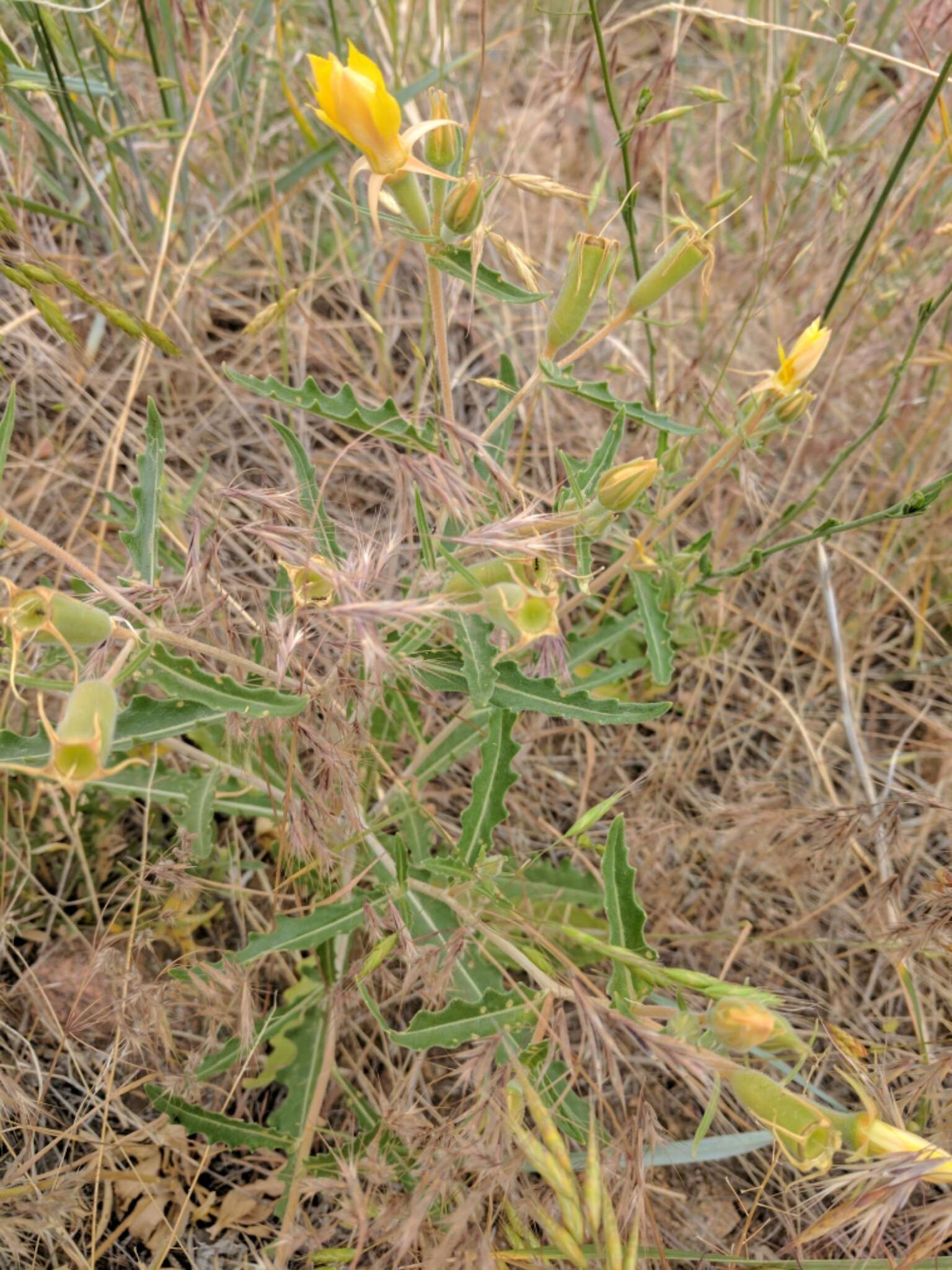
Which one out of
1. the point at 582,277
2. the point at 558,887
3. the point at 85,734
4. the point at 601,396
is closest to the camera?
the point at 85,734

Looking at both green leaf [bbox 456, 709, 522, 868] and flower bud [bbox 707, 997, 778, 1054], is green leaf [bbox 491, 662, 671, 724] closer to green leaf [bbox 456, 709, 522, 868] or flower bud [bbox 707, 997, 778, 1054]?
green leaf [bbox 456, 709, 522, 868]

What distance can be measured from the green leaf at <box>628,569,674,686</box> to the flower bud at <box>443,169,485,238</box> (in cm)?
64

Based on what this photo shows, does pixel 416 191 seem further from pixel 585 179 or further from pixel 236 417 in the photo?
pixel 585 179

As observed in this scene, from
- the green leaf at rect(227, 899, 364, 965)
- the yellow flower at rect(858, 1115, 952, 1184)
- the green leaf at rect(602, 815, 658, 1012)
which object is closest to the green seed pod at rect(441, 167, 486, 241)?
the green leaf at rect(602, 815, 658, 1012)

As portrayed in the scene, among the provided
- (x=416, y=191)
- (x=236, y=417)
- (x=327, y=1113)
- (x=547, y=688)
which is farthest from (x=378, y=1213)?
(x=236, y=417)

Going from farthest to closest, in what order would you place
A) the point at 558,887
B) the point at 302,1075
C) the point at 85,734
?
1. the point at 558,887
2. the point at 302,1075
3. the point at 85,734

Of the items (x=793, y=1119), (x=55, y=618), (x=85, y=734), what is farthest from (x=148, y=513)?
(x=793, y=1119)

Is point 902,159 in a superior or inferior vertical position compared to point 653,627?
superior

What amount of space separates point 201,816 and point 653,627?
847mm

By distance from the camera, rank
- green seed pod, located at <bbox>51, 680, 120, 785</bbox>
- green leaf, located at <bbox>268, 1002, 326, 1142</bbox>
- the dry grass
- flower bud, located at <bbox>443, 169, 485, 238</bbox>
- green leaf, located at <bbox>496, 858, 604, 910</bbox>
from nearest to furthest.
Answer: green seed pod, located at <bbox>51, 680, 120, 785</bbox>
flower bud, located at <bbox>443, 169, 485, 238</bbox>
the dry grass
green leaf, located at <bbox>268, 1002, 326, 1142</bbox>
green leaf, located at <bbox>496, 858, 604, 910</bbox>

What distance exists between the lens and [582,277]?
153 cm

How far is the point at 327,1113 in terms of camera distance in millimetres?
1963

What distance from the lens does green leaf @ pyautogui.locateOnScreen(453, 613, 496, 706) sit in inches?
56.2

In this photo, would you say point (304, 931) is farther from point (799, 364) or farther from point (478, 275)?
point (799, 364)
